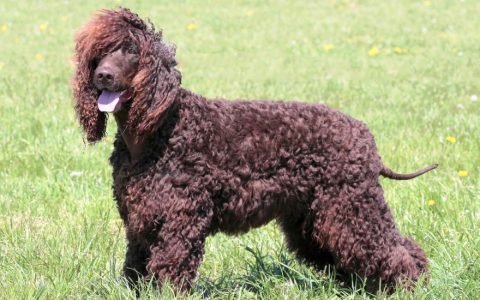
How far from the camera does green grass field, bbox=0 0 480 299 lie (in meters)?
4.10

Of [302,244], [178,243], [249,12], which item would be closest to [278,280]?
[302,244]

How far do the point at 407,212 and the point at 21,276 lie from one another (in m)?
2.47

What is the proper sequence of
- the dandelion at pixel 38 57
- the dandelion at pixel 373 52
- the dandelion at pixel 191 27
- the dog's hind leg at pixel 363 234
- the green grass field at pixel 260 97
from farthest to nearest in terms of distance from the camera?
the dandelion at pixel 191 27 → the dandelion at pixel 373 52 → the dandelion at pixel 38 57 → the green grass field at pixel 260 97 → the dog's hind leg at pixel 363 234

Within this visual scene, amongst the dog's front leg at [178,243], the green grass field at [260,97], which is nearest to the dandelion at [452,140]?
the green grass field at [260,97]

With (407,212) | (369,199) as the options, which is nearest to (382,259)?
(369,199)

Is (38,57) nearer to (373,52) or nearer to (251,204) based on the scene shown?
(373,52)

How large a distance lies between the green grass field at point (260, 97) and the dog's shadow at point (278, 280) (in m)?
0.01

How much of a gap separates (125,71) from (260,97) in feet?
17.7

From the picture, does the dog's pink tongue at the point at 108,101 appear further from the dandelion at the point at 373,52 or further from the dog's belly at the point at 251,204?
the dandelion at the point at 373,52

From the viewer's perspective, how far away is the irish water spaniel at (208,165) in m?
3.57

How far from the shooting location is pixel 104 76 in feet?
11.4

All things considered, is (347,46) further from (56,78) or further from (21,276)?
(21,276)

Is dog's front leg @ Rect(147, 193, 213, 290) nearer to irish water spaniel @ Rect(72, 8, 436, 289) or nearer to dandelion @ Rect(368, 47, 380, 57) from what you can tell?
irish water spaniel @ Rect(72, 8, 436, 289)

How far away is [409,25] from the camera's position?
14.3 meters
